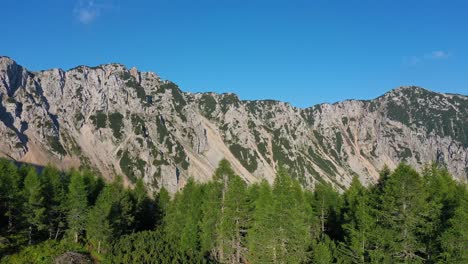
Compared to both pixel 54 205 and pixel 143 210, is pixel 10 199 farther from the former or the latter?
pixel 143 210

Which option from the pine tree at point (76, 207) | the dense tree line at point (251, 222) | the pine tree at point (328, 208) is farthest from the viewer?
the pine tree at point (328, 208)

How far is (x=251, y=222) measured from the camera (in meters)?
50.1

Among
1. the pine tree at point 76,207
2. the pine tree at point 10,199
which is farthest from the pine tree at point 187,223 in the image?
the pine tree at point 10,199

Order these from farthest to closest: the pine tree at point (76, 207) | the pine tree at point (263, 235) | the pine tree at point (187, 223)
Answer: the pine tree at point (76, 207) < the pine tree at point (187, 223) < the pine tree at point (263, 235)

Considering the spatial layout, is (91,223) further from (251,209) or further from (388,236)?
(388,236)

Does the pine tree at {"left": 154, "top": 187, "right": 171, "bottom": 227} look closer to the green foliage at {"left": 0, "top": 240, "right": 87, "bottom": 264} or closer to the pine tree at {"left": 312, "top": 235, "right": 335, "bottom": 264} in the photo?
the green foliage at {"left": 0, "top": 240, "right": 87, "bottom": 264}

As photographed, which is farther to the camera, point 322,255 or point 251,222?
point 251,222

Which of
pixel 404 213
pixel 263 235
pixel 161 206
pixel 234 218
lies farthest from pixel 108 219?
pixel 404 213

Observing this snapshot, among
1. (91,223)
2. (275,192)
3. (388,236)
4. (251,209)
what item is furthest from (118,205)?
(388,236)

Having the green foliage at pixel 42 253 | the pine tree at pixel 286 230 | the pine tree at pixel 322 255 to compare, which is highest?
the pine tree at pixel 286 230

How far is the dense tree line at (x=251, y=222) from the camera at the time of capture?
34594mm

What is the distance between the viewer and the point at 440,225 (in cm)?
3716

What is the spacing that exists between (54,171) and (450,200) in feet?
216

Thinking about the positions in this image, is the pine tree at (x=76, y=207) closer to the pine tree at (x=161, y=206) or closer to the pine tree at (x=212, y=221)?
the pine tree at (x=212, y=221)
